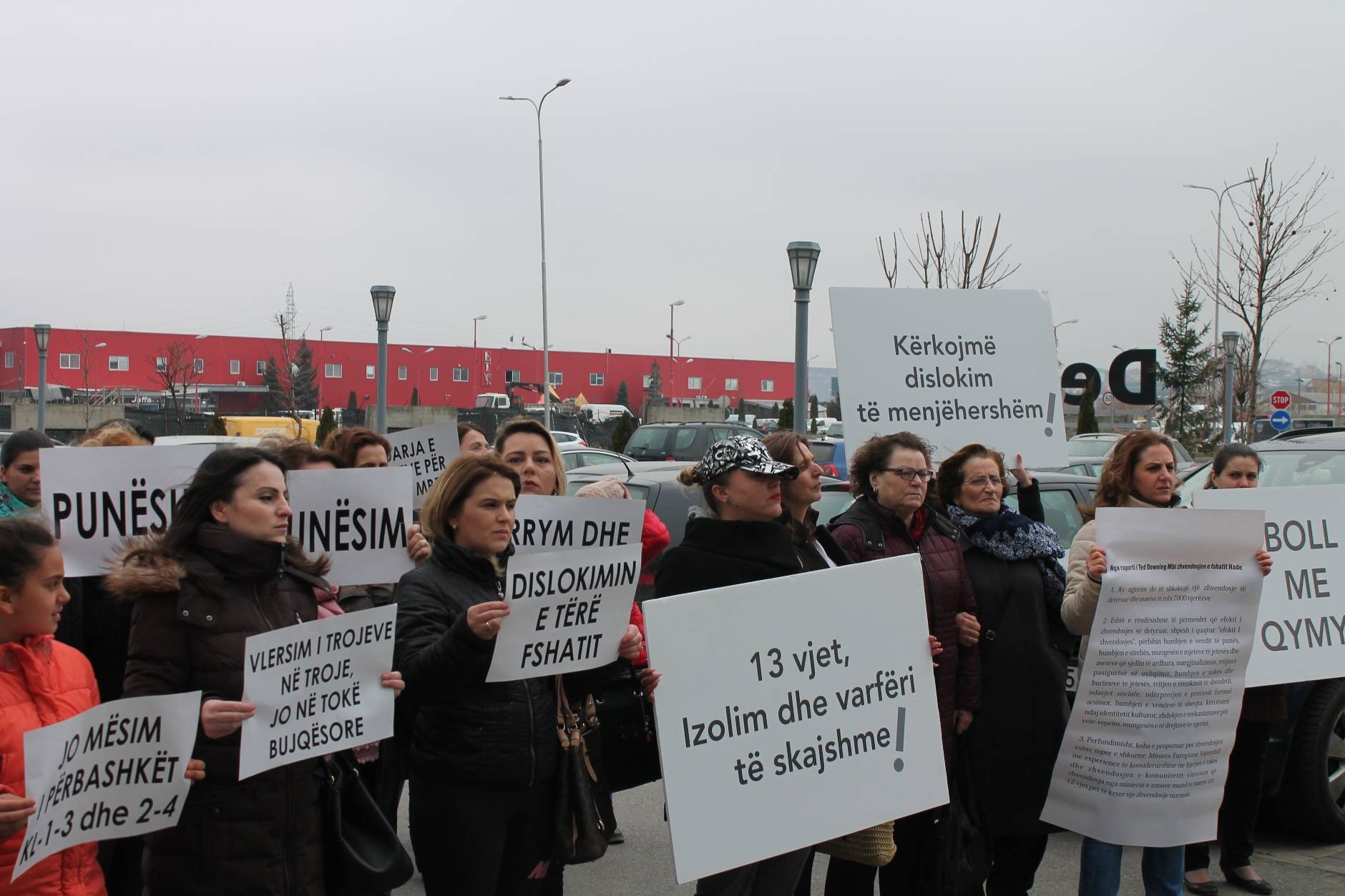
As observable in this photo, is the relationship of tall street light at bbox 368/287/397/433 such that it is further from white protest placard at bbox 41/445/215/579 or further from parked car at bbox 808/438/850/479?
white protest placard at bbox 41/445/215/579

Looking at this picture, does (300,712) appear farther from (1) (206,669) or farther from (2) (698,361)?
(2) (698,361)

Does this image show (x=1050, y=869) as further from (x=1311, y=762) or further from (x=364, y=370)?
(x=364, y=370)

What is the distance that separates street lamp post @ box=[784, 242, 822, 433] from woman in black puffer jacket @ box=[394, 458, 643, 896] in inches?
266

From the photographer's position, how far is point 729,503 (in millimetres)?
3938

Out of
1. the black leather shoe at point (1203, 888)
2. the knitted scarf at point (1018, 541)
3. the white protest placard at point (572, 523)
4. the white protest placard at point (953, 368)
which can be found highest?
the white protest placard at point (953, 368)

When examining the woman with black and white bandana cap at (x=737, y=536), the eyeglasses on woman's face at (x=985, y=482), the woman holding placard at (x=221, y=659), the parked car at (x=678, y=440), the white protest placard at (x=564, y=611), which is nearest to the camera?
the woman holding placard at (x=221, y=659)

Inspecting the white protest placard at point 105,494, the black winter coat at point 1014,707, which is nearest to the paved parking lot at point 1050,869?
the black winter coat at point 1014,707

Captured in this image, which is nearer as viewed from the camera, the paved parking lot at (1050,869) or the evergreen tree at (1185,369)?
the paved parking lot at (1050,869)

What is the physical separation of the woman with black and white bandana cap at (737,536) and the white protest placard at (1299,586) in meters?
1.77

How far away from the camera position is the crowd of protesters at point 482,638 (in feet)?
9.89

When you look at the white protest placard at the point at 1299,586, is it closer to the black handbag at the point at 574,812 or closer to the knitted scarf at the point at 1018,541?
the knitted scarf at the point at 1018,541

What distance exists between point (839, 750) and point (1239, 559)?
175 centimetres

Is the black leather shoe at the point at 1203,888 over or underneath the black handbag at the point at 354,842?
underneath

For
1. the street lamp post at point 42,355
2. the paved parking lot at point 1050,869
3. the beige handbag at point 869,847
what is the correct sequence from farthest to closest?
1. the street lamp post at point 42,355
2. the paved parking lot at point 1050,869
3. the beige handbag at point 869,847
